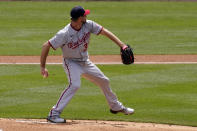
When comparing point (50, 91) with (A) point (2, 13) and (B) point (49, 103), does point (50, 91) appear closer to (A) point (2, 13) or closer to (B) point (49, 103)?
(B) point (49, 103)

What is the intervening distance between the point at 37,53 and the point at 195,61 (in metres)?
4.66

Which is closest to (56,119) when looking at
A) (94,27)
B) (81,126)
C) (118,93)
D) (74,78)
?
(81,126)

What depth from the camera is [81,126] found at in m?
9.52

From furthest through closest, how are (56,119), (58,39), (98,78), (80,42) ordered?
(98,78) → (56,119) → (80,42) → (58,39)

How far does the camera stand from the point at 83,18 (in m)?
9.56

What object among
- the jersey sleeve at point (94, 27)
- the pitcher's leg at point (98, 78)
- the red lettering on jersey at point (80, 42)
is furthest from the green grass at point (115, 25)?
the red lettering on jersey at point (80, 42)

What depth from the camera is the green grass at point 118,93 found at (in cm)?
1080

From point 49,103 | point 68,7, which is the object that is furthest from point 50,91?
point 68,7

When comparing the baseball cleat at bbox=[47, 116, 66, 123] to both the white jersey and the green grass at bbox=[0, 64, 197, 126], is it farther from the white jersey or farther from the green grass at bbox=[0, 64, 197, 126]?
the white jersey

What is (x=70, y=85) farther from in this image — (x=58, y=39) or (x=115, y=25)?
(x=115, y=25)

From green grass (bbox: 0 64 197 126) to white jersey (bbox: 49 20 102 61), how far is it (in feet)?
4.22

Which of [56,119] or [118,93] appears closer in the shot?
[56,119]

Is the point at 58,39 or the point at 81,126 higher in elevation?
the point at 58,39

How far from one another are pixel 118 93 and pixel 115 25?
1137cm
